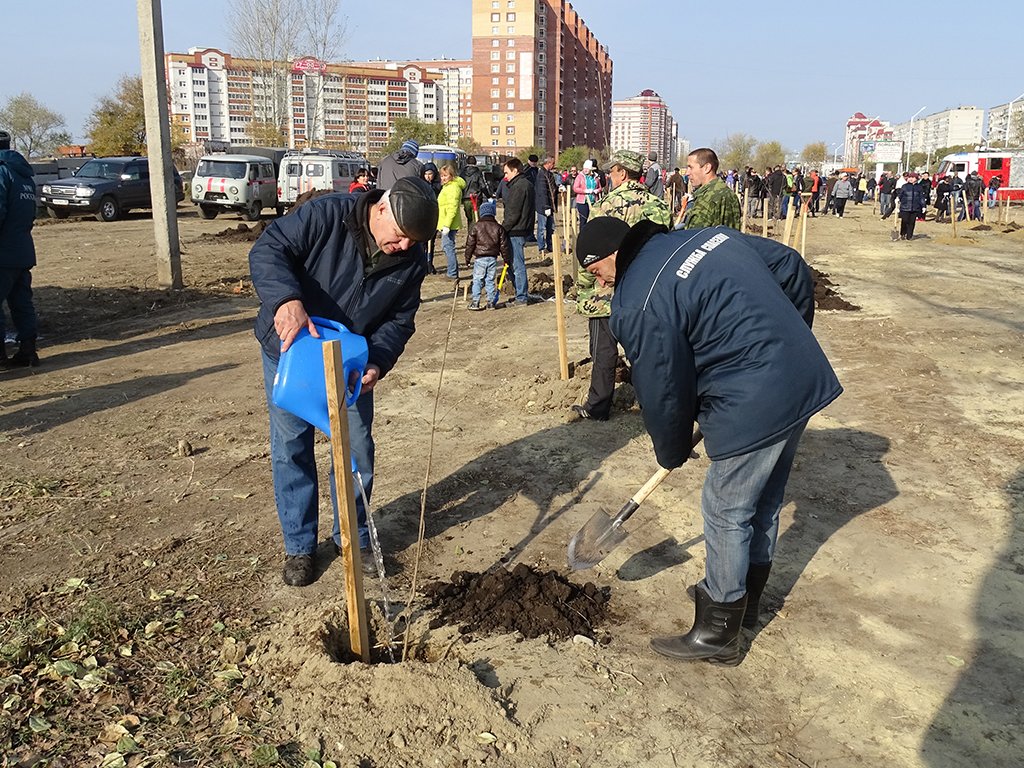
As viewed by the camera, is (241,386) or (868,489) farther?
(241,386)

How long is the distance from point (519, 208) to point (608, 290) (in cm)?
578

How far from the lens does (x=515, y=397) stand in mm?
6484

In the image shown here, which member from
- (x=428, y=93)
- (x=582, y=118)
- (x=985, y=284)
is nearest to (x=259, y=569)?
(x=985, y=284)

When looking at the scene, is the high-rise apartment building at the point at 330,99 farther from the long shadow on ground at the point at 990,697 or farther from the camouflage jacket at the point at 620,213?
the long shadow on ground at the point at 990,697

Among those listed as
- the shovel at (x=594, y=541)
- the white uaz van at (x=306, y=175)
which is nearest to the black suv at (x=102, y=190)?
the white uaz van at (x=306, y=175)

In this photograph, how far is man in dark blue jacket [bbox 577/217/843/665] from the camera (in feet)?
8.72

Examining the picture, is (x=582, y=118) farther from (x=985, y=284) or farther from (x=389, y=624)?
(x=389, y=624)

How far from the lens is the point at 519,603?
3410 millimetres

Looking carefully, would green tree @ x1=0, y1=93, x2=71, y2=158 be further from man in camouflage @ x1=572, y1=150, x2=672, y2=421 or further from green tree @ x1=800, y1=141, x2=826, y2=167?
green tree @ x1=800, y1=141, x2=826, y2=167

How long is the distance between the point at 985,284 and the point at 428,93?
408 feet

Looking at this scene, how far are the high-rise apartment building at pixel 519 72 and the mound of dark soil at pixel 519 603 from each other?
9521 centimetres

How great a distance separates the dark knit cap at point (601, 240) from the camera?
9.23 feet

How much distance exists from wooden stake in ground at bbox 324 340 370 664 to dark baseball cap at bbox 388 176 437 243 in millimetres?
666

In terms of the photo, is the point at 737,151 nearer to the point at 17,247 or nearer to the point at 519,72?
the point at 519,72
